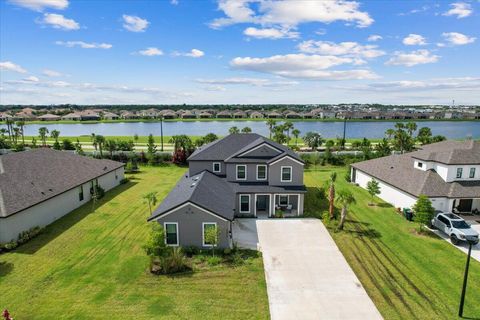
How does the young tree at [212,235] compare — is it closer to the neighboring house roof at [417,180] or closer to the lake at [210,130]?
the neighboring house roof at [417,180]

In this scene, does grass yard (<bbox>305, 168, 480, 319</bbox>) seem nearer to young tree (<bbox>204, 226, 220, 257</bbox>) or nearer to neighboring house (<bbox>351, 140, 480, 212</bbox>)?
neighboring house (<bbox>351, 140, 480, 212</bbox>)

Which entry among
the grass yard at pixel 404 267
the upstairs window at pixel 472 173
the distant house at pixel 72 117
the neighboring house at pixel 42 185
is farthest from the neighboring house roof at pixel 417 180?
the distant house at pixel 72 117

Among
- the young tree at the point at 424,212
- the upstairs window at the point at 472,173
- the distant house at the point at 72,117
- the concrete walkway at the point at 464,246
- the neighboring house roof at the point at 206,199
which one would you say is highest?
the distant house at the point at 72,117

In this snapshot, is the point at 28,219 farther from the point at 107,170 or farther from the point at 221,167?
the point at 221,167

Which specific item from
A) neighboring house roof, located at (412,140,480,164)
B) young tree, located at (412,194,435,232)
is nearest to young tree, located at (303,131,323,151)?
neighboring house roof, located at (412,140,480,164)


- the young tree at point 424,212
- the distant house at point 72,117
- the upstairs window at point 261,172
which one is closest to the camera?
the young tree at point 424,212

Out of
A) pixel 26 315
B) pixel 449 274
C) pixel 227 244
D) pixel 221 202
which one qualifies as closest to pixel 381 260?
pixel 449 274

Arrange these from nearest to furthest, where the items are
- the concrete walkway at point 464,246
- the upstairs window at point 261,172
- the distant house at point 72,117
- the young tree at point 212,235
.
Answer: the young tree at point 212,235 < the concrete walkway at point 464,246 < the upstairs window at point 261,172 < the distant house at point 72,117
